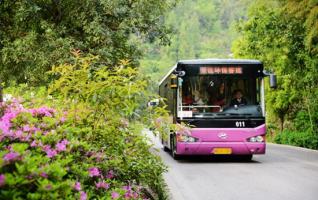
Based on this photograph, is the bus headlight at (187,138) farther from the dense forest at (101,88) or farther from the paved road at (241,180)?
the dense forest at (101,88)

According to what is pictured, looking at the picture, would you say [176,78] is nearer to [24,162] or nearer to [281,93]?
[24,162]

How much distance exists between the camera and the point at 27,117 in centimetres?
650

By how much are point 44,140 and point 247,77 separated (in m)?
12.0

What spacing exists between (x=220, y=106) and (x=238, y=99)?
54 cm

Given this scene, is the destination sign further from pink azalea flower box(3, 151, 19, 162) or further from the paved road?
pink azalea flower box(3, 151, 19, 162)

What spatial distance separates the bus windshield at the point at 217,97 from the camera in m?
16.6

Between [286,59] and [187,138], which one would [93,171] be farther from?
[286,59]

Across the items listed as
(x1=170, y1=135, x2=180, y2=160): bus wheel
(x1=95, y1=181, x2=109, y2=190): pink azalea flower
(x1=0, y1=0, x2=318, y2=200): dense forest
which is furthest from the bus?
(x1=95, y1=181, x2=109, y2=190): pink azalea flower

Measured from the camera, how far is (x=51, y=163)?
461cm

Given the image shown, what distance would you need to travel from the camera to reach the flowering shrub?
3.81 metres

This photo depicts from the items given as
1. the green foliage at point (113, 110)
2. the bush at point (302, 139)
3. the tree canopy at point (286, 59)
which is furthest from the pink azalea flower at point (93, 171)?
the bush at point (302, 139)

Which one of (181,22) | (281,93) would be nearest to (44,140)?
(281,93)

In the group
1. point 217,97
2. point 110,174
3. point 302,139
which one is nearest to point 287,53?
point 302,139

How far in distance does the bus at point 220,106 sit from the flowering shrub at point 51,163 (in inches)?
352
